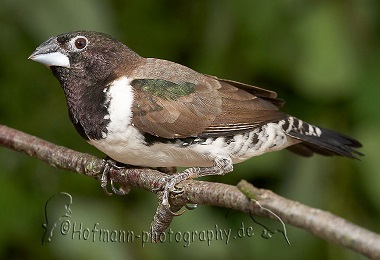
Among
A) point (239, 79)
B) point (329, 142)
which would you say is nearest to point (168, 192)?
point (329, 142)

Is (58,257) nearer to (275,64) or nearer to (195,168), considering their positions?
(195,168)

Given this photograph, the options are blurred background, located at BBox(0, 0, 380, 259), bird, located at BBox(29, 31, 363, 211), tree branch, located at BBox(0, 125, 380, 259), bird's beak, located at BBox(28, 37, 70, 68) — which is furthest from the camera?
blurred background, located at BBox(0, 0, 380, 259)

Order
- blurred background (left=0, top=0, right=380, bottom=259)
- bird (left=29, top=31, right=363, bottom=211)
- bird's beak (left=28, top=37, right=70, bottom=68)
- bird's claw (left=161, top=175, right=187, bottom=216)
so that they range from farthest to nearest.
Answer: blurred background (left=0, top=0, right=380, bottom=259) < bird's beak (left=28, top=37, right=70, bottom=68) < bird (left=29, top=31, right=363, bottom=211) < bird's claw (left=161, top=175, right=187, bottom=216)

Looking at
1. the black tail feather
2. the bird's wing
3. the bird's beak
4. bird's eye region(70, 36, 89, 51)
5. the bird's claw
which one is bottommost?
the bird's claw

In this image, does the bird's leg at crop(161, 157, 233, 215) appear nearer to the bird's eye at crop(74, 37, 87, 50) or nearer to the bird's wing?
the bird's wing

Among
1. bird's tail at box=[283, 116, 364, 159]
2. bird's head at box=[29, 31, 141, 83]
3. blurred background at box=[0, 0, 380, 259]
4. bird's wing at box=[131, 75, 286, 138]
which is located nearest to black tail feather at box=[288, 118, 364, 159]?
bird's tail at box=[283, 116, 364, 159]

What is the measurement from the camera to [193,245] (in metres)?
3.39

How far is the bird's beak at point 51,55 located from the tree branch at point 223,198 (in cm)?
29

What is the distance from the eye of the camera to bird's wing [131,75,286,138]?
2.61m

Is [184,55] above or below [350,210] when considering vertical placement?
above

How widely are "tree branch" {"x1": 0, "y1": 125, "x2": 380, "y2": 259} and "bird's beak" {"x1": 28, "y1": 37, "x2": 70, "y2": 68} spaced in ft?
0.94

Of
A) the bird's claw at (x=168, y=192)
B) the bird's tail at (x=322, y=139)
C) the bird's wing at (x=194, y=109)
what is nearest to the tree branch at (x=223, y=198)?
the bird's claw at (x=168, y=192)

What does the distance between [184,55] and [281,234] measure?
105 centimetres

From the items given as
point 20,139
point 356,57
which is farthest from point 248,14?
point 20,139
